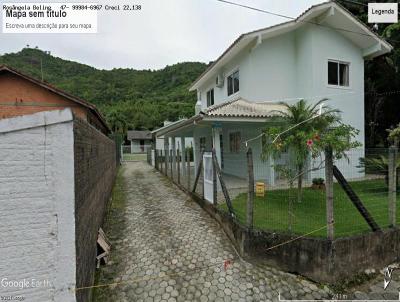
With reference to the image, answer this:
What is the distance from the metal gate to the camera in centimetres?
657

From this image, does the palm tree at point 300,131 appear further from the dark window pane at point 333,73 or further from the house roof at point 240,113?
the dark window pane at point 333,73

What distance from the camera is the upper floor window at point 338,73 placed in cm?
1155

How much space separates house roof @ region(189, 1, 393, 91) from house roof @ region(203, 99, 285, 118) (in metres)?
2.49

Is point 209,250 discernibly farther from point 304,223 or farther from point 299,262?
point 304,223

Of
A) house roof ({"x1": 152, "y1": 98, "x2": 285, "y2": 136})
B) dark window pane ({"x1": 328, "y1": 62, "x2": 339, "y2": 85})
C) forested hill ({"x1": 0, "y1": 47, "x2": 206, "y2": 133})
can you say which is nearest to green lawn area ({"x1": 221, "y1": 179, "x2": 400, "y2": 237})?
house roof ({"x1": 152, "y1": 98, "x2": 285, "y2": 136})

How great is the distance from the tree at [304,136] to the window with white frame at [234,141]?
16.2ft

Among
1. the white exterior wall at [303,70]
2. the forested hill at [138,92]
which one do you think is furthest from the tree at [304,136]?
the forested hill at [138,92]

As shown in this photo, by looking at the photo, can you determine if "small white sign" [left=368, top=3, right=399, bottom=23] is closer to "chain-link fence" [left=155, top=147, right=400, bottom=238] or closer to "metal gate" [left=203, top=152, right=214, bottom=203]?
"chain-link fence" [left=155, top=147, right=400, bottom=238]

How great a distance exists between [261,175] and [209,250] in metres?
5.47

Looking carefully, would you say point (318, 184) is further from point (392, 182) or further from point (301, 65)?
point (301, 65)

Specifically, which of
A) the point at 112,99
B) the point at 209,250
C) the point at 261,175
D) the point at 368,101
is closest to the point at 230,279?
the point at 209,250

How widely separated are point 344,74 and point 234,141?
20.0 feet

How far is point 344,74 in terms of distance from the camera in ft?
39.0

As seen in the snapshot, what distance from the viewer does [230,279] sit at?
4.04m
